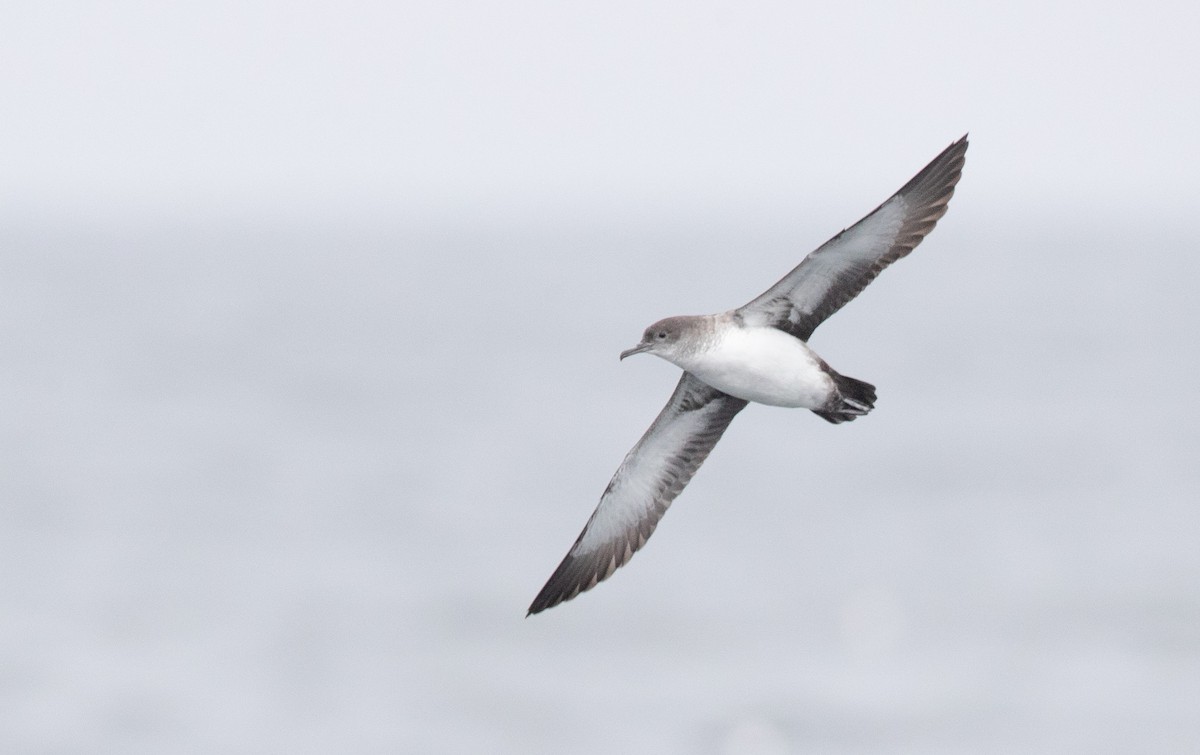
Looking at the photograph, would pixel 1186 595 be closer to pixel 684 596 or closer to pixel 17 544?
pixel 684 596

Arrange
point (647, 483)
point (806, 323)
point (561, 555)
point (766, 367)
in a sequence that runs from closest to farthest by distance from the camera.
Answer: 1. point (766, 367)
2. point (806, 323)
3. point (647, 483)
4. point (561, 555)

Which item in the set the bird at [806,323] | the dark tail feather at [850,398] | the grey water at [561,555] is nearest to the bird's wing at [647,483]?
the bird at [806,323]

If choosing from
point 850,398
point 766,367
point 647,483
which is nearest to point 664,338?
point 766,367

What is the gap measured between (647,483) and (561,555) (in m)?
32.7

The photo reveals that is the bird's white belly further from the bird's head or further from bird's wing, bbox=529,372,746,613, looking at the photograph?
bird's wing, bbox=529,372,746,613

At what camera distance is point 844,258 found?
46.3ft

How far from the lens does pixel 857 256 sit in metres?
14.1

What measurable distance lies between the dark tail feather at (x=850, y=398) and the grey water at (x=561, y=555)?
26.0m

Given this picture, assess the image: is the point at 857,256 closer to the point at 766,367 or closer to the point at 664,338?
the point at 766,367

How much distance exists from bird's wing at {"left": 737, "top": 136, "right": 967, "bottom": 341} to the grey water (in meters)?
26.3

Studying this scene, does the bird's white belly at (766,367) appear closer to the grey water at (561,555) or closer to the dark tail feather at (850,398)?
the dark tail feather at (850,398)

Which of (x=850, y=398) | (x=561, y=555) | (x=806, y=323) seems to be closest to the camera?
(x=850, y=398)

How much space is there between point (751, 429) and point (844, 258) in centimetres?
6024

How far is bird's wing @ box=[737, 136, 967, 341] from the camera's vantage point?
1402cm
